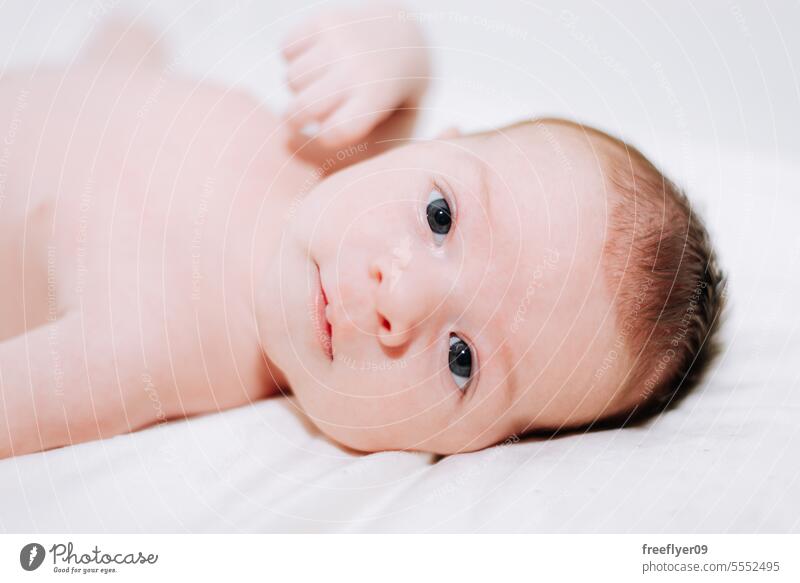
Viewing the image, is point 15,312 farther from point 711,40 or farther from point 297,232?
point 711,40

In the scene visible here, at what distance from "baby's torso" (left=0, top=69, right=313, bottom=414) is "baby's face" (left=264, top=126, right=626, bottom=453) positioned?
0.09m

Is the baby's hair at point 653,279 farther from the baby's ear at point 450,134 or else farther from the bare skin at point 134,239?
the bare skin at point 134,239

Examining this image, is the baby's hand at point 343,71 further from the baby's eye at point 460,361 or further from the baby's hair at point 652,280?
the baby's eye at point 460,361

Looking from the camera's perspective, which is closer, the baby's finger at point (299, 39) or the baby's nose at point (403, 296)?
the baby's nose at point (403, 296)

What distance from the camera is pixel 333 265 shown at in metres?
0.61

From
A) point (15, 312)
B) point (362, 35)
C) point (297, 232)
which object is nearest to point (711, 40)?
point (362, 35)

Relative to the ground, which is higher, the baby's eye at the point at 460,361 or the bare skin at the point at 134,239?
the bare skin at the point at 134,239

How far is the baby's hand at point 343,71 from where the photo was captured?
742 millimetres

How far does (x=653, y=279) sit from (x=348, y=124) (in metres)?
0.34

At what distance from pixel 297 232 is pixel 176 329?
16cm
